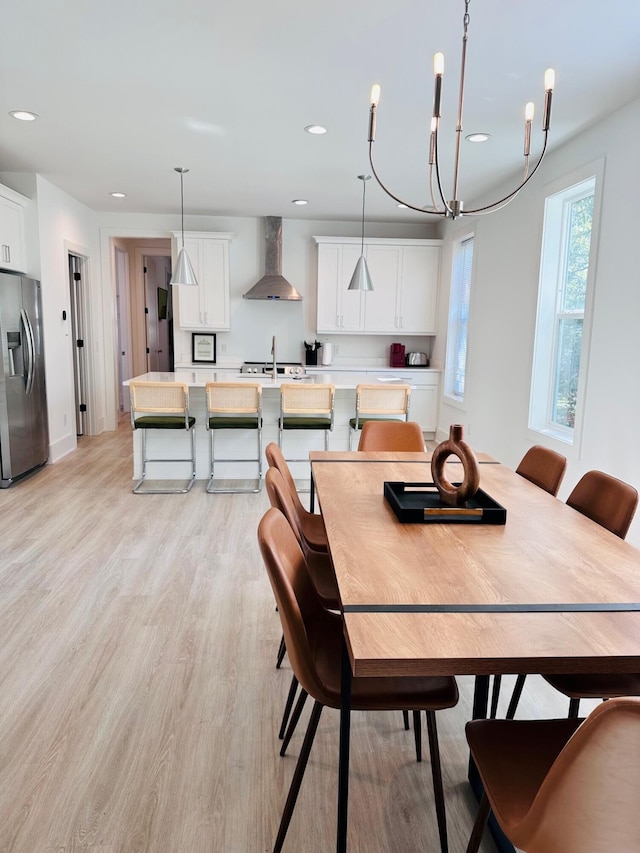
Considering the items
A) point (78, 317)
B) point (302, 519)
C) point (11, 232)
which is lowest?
point (302, 519)

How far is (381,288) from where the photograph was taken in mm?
7062

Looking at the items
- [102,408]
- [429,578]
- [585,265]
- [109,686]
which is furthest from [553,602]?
[102,408]

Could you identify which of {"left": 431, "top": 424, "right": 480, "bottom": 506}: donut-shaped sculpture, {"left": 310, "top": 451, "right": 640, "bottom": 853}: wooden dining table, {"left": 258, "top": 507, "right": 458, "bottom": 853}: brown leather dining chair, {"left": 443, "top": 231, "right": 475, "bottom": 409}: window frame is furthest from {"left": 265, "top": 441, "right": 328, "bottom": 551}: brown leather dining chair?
{"left": 443, "top": 231, "right": 475, "bottom": 409}: window frame

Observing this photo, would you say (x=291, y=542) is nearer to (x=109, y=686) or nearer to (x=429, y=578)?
(x=429, y=578)

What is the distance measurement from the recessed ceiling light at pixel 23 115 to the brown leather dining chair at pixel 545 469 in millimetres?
3758

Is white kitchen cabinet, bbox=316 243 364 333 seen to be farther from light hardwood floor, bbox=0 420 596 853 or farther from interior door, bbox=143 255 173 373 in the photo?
light hardwood floor, bbox=0 420 596 853

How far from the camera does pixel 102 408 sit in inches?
282

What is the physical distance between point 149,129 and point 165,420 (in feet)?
7.01

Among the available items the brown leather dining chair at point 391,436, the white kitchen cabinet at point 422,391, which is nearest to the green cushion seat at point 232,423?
the brown leather dining chair at point 391,436

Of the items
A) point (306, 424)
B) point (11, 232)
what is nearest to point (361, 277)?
point (306, 424)

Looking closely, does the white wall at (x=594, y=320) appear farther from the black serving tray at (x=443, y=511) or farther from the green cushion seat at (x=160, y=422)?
the green cushion seat at (x=160, y=422)

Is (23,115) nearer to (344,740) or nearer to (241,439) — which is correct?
(241,439)

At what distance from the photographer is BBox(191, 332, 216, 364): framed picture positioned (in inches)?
283

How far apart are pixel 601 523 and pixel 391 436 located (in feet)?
4.99
